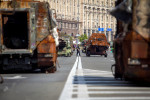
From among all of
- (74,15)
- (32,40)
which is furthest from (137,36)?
(74,15)

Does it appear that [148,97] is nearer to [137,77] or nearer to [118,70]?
[137,77]

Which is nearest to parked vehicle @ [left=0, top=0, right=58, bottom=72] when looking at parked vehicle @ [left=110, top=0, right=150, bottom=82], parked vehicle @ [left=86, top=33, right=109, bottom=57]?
parked vehicle @ [left=110, top=0, right=150, bottom=82]

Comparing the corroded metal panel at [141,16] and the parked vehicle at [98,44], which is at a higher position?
the corroded metal panel at [141,16]

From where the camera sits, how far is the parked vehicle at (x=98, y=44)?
53.7 m

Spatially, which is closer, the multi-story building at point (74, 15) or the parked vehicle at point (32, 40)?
the parked vehicle at point (32, 40)

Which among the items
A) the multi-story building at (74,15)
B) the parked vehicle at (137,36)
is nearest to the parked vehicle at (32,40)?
the parked vehicle at (137,36)

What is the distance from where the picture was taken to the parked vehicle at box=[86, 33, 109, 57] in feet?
176

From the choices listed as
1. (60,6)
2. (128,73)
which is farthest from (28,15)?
(60,6)

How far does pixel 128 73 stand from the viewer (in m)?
12.8

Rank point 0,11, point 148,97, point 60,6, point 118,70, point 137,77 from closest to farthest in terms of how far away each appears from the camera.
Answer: point 148,97 → point 137,77 → point 118,70 → point 0,11 → point 60,6

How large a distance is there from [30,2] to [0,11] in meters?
1.31

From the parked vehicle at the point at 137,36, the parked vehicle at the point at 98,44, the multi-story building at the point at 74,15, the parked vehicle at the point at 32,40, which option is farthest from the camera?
the multi-story building at the point at 74,15

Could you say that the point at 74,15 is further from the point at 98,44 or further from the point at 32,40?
the point at 32,40

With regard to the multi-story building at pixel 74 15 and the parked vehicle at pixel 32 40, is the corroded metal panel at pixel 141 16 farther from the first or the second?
the multi-story building at pixel 74 15
